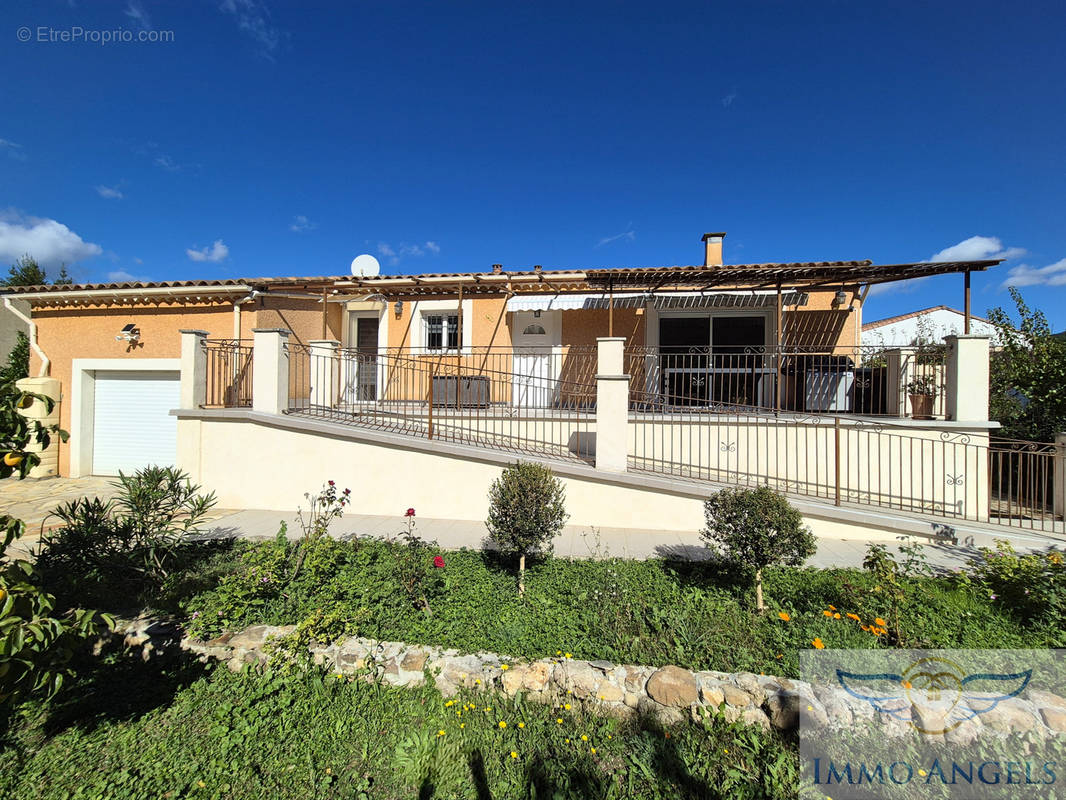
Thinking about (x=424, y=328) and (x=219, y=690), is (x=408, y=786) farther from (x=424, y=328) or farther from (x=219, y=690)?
(x=424, y=328)

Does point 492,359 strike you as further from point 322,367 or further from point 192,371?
point 192,371

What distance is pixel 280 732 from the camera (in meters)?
3.47

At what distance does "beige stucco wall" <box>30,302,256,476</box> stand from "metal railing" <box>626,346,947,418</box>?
11242 mm

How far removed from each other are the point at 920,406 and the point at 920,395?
24cm

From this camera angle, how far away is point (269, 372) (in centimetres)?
862

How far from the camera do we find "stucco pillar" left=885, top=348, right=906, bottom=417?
30.5ft

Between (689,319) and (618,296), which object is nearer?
(618,296)

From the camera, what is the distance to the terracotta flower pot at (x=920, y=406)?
895 cm

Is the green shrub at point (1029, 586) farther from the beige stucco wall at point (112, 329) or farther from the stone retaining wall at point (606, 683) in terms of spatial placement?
the beige stucco wall at point (112, 329)

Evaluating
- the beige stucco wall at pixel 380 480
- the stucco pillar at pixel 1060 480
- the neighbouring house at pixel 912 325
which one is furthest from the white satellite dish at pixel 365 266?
the neighbouring house at pixel 912 325

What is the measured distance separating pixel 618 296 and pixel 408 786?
9983 mm

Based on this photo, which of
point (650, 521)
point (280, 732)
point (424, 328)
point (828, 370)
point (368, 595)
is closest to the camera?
point (280, 732)

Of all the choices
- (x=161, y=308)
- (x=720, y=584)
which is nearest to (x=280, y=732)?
(x=720, y=584)

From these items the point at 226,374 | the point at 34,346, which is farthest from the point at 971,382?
the point at 34,346
